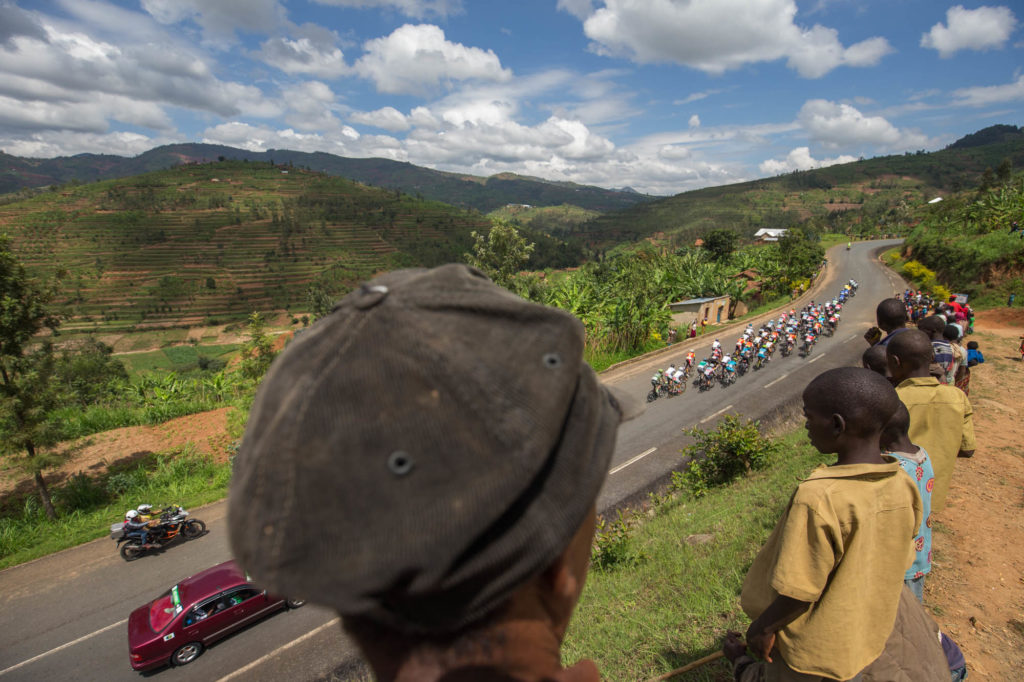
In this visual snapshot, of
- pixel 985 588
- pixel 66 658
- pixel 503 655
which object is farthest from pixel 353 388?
pixel 66 658

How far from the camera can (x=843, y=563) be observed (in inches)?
74.9

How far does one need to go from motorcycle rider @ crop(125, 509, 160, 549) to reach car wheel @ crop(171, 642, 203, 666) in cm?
358

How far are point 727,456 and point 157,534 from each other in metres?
11.9

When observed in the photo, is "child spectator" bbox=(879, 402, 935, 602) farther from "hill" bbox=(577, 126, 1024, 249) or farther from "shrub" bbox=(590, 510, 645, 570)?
"hill" bbox=(577, 126, 1024, 249)

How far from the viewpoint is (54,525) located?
35.2ft

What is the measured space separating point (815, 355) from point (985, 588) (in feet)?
57.2

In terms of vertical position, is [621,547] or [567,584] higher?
[567,584]

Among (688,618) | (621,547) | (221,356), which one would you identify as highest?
(688,618)

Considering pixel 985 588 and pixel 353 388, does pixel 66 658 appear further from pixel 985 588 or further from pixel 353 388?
pixel 985 588

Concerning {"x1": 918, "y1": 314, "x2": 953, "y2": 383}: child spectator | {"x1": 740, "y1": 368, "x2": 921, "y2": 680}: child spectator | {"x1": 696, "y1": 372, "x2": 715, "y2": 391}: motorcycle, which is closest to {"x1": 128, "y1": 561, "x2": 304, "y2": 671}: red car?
{"x1": 740, "y1": 368, "x2": 921, "y2": 680}: child spectator

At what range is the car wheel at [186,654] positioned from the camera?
7022 mm

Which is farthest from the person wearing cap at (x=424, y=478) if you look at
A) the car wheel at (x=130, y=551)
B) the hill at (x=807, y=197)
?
the hill at (x=807, y=197)

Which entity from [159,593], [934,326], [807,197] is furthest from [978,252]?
[807,197]

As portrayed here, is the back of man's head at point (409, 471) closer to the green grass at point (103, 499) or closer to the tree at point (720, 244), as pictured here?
the green grass at point (103, 499)
